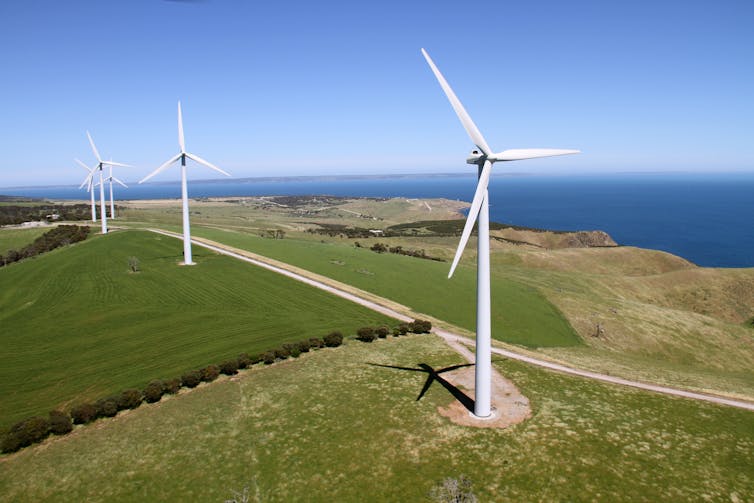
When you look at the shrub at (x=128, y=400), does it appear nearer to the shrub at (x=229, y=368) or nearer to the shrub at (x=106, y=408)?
the shrub at (x=106, y=408)

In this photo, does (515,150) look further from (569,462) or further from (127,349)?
(127,349)

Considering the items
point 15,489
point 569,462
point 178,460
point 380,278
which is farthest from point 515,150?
point 380,278

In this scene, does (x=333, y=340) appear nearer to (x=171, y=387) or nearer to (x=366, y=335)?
(x=366, y=335)

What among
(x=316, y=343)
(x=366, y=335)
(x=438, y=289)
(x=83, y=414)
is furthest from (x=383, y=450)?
(x=438, y=289)

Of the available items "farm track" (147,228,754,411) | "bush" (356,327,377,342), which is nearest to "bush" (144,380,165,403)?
"bush" (356,327,377,342)

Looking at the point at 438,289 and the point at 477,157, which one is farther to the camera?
the point at 438,289

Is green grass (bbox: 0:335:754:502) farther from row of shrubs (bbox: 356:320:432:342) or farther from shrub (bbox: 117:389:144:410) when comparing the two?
row of shrubs (bbox: 356:320:432:342)
